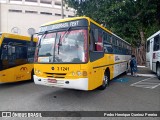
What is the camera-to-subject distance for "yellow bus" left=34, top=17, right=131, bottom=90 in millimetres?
6516

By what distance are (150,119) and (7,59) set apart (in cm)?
749

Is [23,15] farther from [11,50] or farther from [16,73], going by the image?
[16,73]

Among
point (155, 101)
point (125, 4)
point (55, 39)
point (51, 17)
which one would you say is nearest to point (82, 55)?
point (55, 39)

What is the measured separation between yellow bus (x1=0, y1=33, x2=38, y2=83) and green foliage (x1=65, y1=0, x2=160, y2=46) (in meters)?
Result: 9.36

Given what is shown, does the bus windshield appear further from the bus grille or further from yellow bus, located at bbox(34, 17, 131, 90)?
the bus grille

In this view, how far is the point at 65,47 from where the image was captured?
685 cm

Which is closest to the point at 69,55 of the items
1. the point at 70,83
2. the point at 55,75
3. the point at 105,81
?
the point at 55,75

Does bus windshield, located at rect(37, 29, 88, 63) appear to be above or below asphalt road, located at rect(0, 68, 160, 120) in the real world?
above

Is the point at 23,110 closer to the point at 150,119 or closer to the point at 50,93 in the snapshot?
the point at 50,93

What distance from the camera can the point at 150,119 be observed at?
5.02 metres

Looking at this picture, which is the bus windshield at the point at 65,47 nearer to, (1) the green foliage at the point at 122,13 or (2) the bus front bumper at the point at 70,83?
(2) the bus front bumper at the point at 70,83

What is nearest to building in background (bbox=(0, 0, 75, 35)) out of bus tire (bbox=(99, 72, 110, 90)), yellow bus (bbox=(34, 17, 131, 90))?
bus tire (bbox=(99, 72, 110, 90))

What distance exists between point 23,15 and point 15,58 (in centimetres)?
4013

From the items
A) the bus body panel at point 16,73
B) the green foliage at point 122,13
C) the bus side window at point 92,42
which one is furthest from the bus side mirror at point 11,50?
the green foliage at point 122,13
